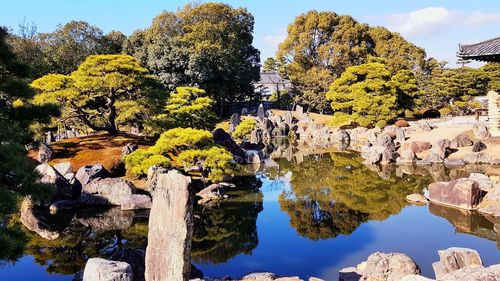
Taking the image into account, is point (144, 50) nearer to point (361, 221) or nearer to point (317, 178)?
point (317, 178)

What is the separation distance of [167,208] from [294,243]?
6.72 meters

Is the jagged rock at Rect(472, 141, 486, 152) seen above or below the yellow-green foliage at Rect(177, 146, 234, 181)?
below

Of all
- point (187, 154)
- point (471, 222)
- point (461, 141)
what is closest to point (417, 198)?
point (471, 222)

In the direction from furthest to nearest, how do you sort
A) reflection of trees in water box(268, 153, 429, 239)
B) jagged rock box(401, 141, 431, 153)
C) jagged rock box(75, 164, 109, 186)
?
1. jagged rock box(401, 141, 431, 153)
2. jagged rock box(75, 164, 109, 186)
3. reflection of trees in water box(268, 153, 429, 239)

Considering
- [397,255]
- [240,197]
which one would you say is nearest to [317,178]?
[240,197]

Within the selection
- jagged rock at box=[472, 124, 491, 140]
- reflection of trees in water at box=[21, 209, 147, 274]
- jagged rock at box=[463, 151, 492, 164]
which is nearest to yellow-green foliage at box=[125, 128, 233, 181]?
reflection of trees in water at box=[21, 209, 147, 274]

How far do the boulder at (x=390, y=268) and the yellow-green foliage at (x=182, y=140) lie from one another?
9.66 m

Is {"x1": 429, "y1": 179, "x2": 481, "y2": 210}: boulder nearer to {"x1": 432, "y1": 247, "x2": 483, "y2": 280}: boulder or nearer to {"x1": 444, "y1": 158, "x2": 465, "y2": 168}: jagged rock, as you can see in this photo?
{"x1": 432, "y1": 247, "x2": 483, "y2": 280}: boulder

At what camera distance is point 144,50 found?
146 feet

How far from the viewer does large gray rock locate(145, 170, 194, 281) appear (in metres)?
7.00

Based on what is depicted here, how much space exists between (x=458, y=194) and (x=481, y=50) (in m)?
5.78

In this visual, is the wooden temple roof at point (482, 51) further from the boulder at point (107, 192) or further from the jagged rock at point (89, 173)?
the jagged rock at point (89, 173)

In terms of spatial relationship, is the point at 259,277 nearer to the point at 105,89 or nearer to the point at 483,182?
the point at 483,182

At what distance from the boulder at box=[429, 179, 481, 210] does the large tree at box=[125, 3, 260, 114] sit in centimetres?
2923
